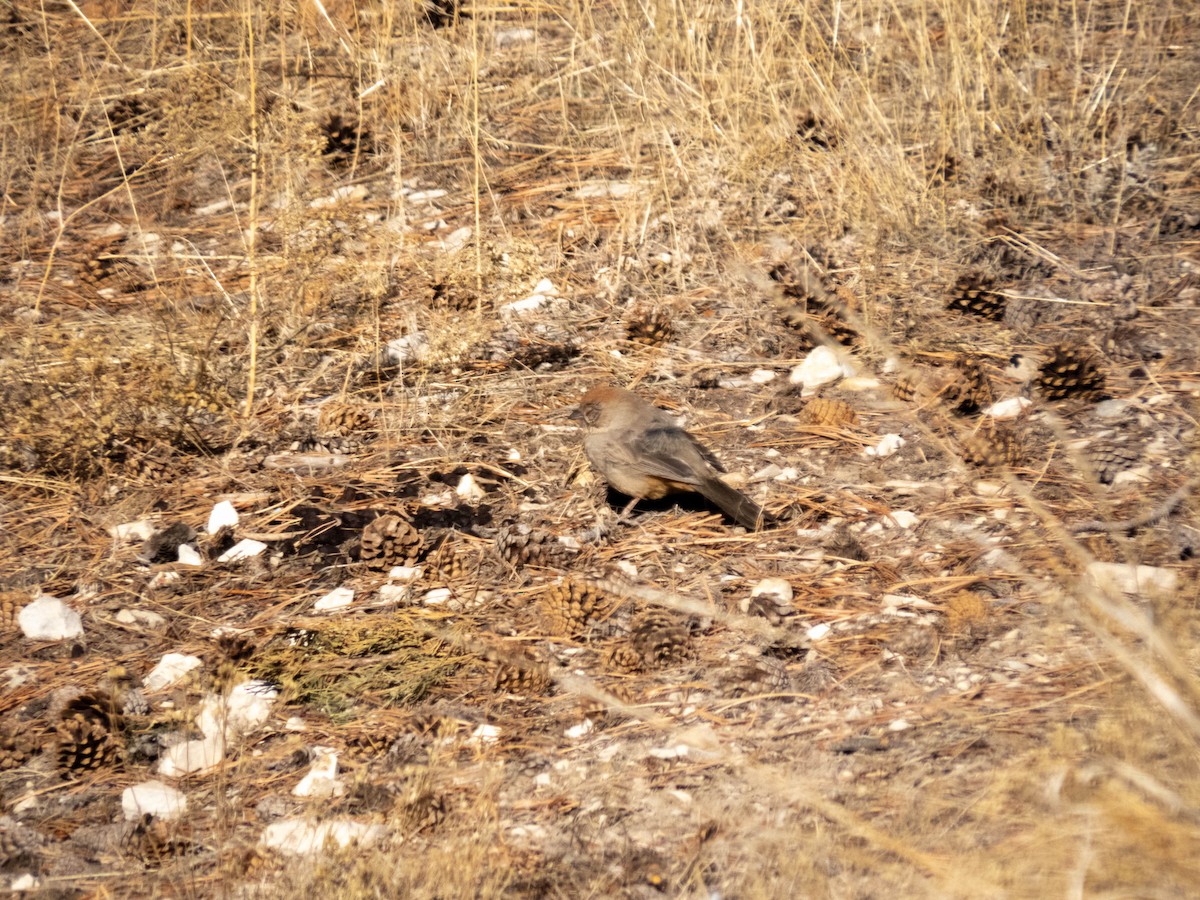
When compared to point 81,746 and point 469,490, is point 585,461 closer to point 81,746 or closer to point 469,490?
point 469,490

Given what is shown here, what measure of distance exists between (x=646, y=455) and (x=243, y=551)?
5.05ft

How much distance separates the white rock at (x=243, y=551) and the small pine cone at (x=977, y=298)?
3.22m

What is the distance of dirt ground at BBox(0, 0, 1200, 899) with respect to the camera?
2.86m

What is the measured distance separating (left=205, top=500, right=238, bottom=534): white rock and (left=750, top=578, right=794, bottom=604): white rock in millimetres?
2032

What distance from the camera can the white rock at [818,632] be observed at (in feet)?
11.7

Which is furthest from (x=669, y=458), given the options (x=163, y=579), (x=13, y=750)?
(x=13, y=750)

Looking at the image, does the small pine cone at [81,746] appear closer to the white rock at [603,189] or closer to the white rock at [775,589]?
the white rock at [775,589]

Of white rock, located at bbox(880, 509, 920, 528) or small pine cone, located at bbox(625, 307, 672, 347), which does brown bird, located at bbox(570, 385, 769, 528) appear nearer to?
white rock, located at bbox(880, 509, 920, 528)

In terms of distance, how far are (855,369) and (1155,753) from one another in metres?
2.60

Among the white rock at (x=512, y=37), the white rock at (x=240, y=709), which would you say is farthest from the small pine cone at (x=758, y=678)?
the white rock at (x=512, y=37)

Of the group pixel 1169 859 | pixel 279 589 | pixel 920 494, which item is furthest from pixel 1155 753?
pixel 279 589

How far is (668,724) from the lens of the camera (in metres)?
3.25

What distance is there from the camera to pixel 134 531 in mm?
4430

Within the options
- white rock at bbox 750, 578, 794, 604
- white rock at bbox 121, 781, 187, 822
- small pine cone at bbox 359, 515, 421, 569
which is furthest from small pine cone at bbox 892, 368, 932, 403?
white rock at bbox 121, 781, 187, 822
